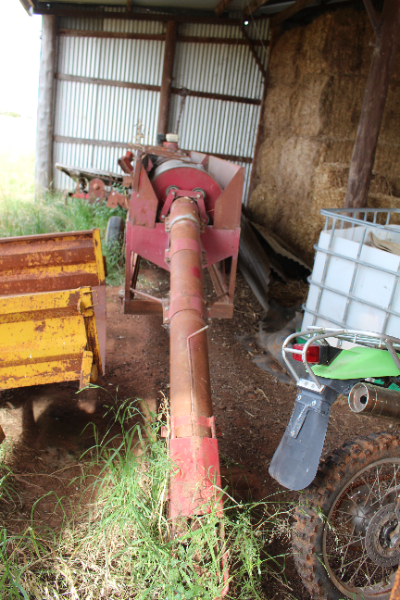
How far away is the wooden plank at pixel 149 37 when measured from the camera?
8.34 metres

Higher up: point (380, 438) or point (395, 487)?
point (380, 438)

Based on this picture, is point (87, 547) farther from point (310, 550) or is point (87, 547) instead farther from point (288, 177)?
point (288, 177)

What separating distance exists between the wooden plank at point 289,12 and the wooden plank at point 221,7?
870 millimetres

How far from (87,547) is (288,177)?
671 centimetres

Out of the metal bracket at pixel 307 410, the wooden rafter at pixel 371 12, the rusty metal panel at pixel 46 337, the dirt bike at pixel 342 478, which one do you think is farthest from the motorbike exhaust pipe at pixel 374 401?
the wooden rafter at pixel 371 12

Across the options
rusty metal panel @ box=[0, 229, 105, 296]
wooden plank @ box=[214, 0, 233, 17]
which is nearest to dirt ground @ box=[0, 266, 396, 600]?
rusty metal panel @ box=[0, 229, 105, 296]

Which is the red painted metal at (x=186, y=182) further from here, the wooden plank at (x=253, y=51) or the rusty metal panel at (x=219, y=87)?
the wooden plank at (x=253, y=51)

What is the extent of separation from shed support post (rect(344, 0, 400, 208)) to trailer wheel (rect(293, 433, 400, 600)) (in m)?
4.02

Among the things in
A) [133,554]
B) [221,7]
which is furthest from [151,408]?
[221,7]

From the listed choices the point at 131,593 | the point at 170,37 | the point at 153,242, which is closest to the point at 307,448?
the point at 131,593

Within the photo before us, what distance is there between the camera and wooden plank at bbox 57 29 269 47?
8336 mm

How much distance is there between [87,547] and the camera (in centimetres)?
186

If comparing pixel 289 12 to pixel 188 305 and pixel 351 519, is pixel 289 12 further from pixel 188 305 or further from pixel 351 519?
pixel 351 519

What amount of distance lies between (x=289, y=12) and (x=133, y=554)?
26.0 ft
